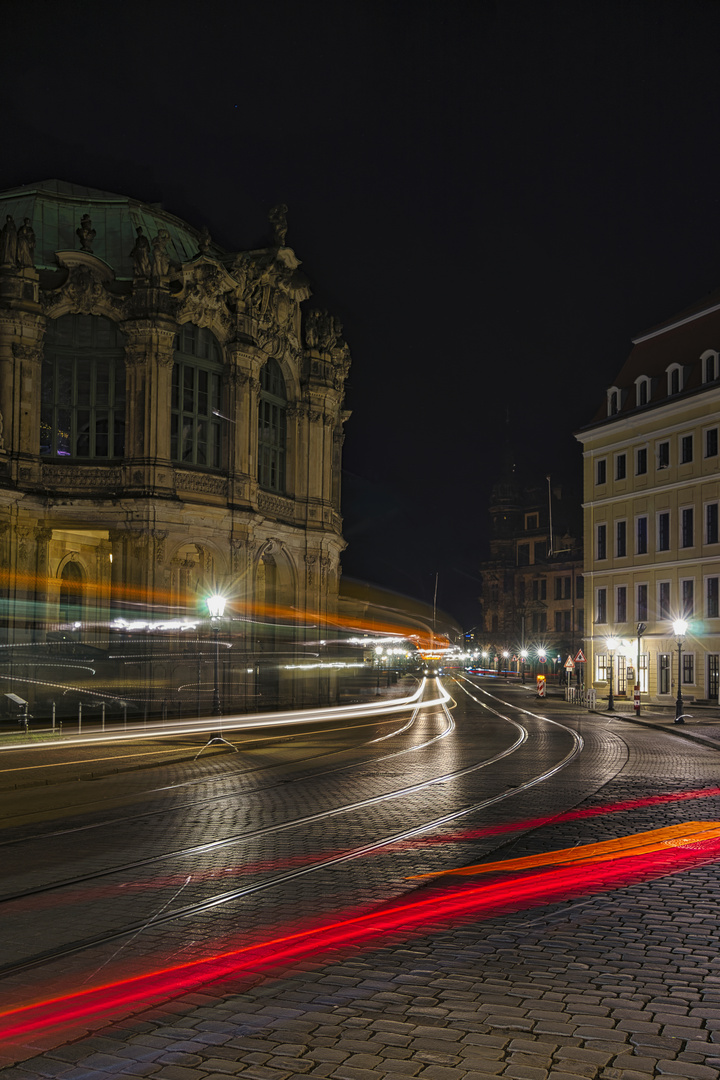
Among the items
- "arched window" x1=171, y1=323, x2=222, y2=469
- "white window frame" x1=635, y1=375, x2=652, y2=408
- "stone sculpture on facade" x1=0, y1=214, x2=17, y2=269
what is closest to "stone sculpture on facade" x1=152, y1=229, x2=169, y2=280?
"arched window" x1=171, y1=323, x2=222, y2=469

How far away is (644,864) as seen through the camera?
10.7m

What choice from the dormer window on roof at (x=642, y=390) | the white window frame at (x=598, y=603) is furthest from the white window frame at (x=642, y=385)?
the white window frame at (x=598, y=603)

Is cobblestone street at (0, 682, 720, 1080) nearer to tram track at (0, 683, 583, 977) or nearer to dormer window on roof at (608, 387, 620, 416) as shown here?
tram track at (0, 683, 583, 977)

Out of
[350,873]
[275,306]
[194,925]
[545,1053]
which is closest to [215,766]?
[350,873]

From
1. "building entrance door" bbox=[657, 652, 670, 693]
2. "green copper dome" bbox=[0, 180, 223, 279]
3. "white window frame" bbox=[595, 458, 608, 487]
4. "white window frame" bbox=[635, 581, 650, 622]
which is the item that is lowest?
"building entrance door" bbox=[657, 652, 670, 693]

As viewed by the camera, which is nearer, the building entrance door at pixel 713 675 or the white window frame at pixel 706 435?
the building entrance door at pixel 713 675

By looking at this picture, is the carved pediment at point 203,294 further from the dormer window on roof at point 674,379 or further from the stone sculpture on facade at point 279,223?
the dormer window on roof at point 674,379

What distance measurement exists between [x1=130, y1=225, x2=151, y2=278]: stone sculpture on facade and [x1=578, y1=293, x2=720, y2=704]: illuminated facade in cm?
2781

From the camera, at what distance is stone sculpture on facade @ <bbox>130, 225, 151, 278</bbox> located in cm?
4762

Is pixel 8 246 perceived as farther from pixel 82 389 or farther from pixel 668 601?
pixel 668 601

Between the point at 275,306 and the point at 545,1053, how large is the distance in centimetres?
5254

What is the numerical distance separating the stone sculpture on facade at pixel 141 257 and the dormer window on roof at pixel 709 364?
28071 mm

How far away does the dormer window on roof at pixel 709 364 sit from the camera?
5212cm

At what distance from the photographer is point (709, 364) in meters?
52.6
